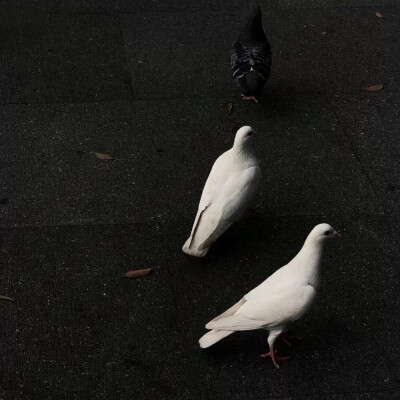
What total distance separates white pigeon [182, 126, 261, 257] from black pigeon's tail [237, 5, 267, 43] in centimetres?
184

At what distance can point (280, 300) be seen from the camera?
→ 3.95 m

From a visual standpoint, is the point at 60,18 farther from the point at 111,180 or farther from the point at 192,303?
the point at 192,303

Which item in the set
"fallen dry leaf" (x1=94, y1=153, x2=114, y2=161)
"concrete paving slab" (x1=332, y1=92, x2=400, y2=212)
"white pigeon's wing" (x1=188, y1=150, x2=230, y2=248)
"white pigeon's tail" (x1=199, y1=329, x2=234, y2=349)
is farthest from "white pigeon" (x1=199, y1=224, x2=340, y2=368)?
"fallen dry leaf" (x1=94, y1=153, x2=114, y2=161)

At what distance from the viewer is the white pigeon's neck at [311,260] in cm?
403

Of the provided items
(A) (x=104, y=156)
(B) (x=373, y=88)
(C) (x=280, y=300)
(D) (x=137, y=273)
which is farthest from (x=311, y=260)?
(B) (x=373, y=88)

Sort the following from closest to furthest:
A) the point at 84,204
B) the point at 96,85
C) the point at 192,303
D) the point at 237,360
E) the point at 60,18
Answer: the point at 237,360
the point at 192,303
the point at 84,204
the point at 96,85
the point at 60,18

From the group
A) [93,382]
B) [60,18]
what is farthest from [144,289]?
[60,18]

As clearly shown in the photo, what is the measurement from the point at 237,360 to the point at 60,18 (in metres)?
4.72

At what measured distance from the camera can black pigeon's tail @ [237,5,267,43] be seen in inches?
249

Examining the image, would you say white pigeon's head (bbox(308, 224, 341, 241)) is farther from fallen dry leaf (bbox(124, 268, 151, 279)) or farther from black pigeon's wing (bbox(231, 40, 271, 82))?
black pigeon's wing (bbox(231, 40, 271, 82))

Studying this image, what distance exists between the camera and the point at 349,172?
575cm

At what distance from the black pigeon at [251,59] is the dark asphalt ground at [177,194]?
28 cm

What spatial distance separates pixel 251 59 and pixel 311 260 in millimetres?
2659

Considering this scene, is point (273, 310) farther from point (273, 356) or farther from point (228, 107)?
point (228, 107)
